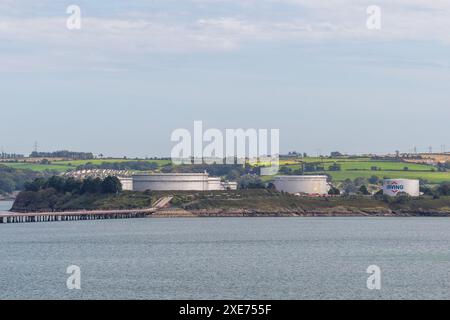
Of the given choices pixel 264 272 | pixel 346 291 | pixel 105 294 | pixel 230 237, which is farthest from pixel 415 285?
pixel 230 237
